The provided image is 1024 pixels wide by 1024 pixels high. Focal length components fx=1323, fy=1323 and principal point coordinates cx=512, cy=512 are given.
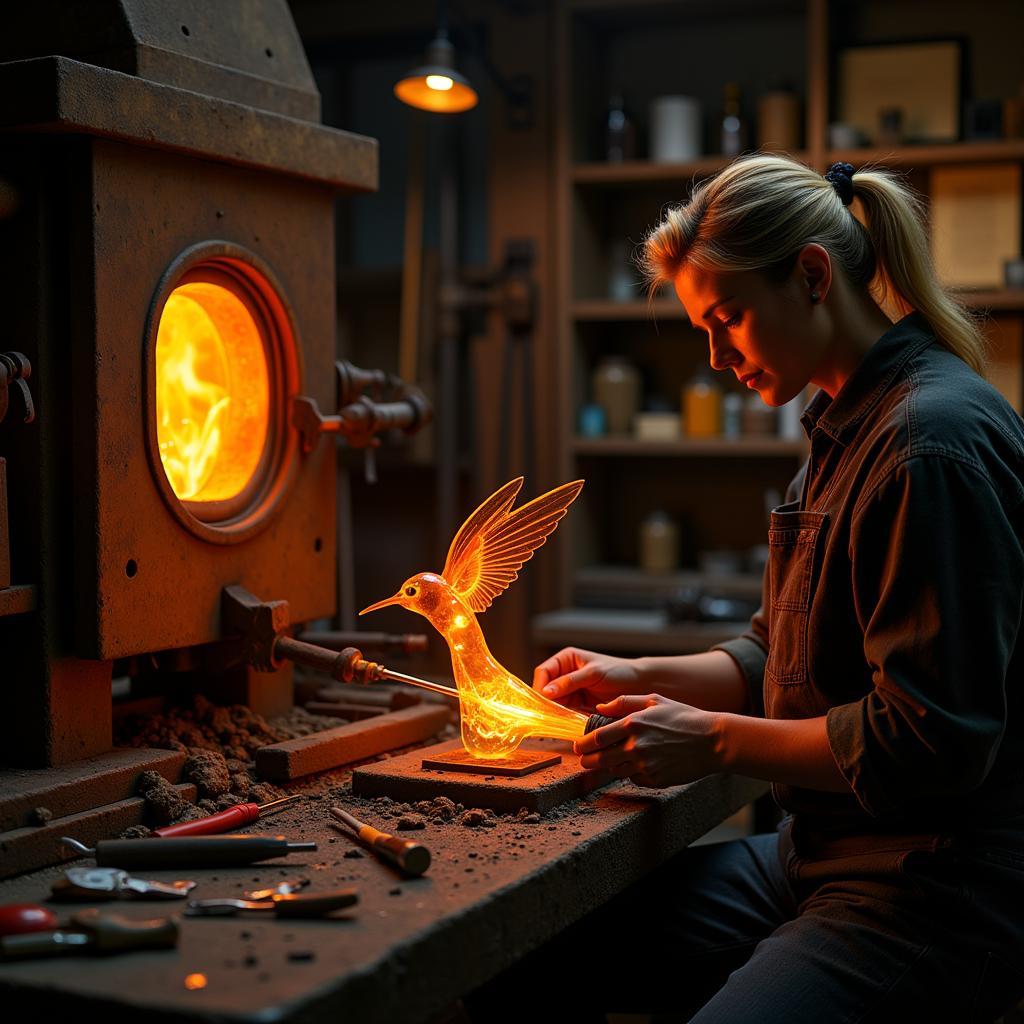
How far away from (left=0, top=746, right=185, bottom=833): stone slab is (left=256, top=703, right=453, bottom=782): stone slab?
136 millimetres

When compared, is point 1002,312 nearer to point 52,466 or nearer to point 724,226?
point 724,226

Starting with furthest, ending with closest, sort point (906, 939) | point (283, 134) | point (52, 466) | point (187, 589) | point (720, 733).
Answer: point (283, 134) → point (187, 589) → point (52, 466) → point (720, 733) → point (906, 939)

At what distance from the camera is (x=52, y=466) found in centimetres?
181

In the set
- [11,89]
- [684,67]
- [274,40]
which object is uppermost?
[684,67]

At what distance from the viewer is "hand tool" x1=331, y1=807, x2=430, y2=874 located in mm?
1427

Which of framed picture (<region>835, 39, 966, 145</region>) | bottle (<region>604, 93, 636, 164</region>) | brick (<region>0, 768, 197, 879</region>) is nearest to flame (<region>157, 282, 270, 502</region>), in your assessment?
brick (<region>0, 768, 197, 879</region>)

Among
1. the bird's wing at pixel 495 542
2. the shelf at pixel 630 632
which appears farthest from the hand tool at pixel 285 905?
the shelf at pixel 630 632

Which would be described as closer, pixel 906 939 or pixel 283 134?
pixel 906 939

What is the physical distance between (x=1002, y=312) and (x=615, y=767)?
2.83 metres

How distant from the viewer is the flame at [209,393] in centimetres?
209

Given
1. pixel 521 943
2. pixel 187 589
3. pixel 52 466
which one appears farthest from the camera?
pixel 187 589

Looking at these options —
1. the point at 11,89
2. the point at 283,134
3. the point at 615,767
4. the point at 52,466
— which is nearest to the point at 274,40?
the point at 283,134

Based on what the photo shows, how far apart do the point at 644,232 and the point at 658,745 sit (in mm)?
2951

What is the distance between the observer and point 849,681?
65.5 inches
